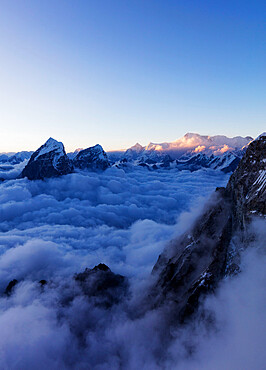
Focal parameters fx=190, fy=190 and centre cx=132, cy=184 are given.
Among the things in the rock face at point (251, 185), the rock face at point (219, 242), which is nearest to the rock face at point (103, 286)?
the rock face at point (219, 242)

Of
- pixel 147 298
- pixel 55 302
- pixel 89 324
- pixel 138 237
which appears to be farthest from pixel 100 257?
pixel 147 298

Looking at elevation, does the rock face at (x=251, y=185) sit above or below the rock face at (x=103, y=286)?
above

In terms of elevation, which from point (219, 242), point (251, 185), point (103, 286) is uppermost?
point (251, 185)

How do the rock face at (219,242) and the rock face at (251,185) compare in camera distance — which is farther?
the rock face at (219,242)

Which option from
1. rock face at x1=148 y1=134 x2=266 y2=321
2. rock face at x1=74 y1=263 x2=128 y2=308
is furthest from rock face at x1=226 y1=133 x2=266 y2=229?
rock face at x1=74 y1=263 x2=128 y2=308

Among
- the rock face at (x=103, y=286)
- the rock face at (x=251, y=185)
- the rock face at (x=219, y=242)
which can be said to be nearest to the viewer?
the rock face at (x=251, y=185)

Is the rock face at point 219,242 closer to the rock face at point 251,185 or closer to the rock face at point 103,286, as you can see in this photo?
the rock face at point 251,185

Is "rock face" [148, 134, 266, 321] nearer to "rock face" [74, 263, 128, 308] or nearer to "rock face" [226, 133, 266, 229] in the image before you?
"rock face" [226, 133, 266, 229]

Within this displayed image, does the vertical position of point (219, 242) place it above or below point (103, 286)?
above

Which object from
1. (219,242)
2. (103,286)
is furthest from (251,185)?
(103,286)

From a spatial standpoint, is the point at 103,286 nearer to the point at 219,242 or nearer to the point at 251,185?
the point at 219,242
